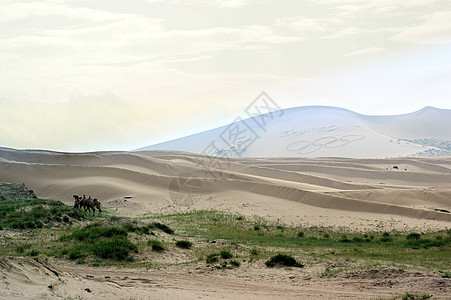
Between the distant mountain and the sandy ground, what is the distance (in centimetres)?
9466

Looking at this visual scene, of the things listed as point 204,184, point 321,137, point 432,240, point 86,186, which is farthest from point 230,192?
point 321,137

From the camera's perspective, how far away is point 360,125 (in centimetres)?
17275

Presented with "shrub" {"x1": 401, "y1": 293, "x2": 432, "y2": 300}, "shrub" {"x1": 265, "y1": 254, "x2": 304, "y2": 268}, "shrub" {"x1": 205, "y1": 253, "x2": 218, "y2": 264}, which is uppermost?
"shrub" {"x1": 401, "y1": 293, "x2": 432, "y2": 300}

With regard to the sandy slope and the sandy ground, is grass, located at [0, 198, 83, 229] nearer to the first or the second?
the sandy ground

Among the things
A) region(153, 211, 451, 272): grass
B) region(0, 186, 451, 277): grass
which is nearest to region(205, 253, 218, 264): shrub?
region(0, 186, 451, 277): grass

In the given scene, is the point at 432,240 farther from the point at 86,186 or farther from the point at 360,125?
the point at 360,125

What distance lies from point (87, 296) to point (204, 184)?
31.5 m

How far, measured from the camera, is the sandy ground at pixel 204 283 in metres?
8.53

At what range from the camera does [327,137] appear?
153 metres

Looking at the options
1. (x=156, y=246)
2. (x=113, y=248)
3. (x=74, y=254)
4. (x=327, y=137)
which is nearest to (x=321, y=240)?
(x=156, y=246)

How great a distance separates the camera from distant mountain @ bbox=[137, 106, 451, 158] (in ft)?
432

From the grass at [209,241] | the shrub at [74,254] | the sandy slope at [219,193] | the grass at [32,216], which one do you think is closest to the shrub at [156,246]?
the grass at [209,241]

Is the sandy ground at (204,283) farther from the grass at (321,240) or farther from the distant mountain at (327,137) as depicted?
the distant mountain at (327,137)

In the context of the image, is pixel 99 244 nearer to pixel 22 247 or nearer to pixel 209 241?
pixel 22 247
